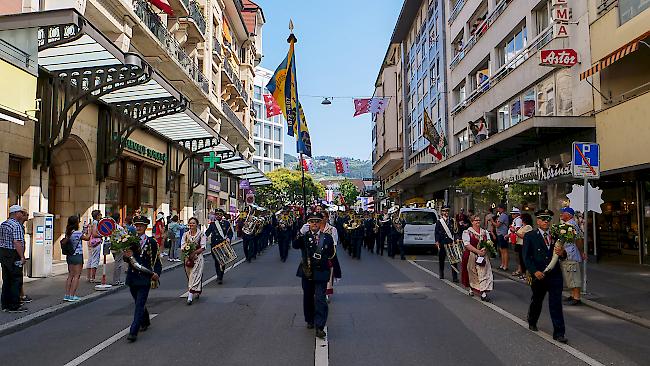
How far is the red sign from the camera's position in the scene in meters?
16.8

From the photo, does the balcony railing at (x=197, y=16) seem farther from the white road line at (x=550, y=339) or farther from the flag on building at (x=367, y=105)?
the white road line at (x=550, y=339)

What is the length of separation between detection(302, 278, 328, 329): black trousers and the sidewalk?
15.6 ft

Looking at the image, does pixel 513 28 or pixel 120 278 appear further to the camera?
pixel 513 28

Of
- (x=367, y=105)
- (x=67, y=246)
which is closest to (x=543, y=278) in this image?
(x=67, y=246)

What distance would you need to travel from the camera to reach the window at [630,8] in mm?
13984

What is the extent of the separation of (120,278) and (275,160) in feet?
320

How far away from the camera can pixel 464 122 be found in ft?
98.0

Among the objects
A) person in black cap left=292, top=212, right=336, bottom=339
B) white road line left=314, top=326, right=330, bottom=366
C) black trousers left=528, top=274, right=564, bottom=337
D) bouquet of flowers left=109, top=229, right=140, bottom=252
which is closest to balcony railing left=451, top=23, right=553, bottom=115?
black trousers left=528, top=274, right=564, bottom=337

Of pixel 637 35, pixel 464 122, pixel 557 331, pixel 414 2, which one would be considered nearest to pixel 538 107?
pixel 637 35

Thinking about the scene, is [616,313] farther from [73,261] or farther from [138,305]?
[73,261]

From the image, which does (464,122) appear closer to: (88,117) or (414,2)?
(414,2)

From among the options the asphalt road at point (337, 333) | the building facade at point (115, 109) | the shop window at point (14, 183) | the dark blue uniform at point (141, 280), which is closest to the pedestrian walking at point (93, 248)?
the asphalt road at point (337, 333)

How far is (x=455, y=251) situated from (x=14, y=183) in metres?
11.4

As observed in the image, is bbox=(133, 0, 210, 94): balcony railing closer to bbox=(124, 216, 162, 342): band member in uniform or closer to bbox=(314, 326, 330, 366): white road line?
bbox=(124, 216, 162, 342): band member in uniform
